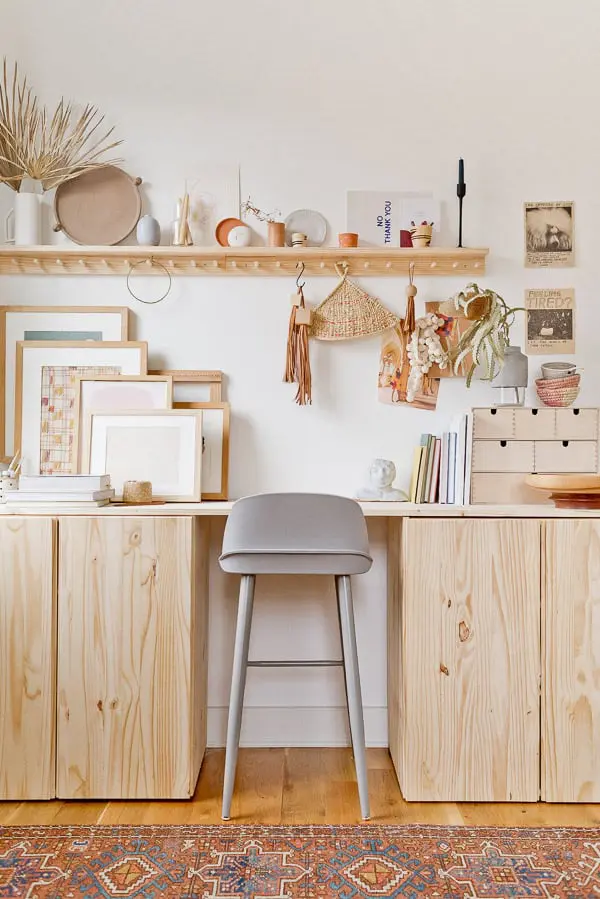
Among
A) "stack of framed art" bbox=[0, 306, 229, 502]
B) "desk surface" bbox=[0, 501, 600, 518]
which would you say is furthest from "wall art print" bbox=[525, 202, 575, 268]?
"stack of framed art" bbox=[0, 306, 229, 502]

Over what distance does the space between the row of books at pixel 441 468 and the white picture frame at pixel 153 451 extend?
0.72 m

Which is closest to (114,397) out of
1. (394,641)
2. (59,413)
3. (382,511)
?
(59,413)

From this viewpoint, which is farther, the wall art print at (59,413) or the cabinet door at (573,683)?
the wall art print at (59,413)

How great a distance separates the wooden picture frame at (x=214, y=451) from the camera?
2.51 meters

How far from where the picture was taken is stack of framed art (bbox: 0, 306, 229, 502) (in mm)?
2426

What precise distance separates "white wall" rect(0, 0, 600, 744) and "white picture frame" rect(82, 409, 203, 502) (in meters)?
0.22

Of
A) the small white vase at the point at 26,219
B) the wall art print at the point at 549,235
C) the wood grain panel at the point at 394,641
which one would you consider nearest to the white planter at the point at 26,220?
the small white vase at the point at 26,219

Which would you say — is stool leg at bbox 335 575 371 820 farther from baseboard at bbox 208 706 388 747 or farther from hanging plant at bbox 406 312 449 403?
hanging plant at bbox 406 312 449 403

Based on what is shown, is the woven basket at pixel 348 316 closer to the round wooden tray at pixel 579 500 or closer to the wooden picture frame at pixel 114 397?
the wooden picture frame at pixel 114 397

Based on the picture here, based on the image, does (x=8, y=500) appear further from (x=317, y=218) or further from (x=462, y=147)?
(x=462, y=147)

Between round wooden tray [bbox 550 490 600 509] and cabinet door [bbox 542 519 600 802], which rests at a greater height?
round wooden tray [bbox 550 490 600 509]

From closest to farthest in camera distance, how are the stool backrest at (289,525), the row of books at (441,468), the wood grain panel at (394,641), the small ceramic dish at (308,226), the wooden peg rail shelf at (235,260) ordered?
the stool backrest at (289,525), the wood grain panel at (394,641), the row of books at (441,468), the wooden peg rail shelf at (235,260), the small ceramic dish at (308,226)

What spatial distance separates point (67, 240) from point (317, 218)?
0.88m

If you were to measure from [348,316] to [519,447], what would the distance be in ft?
2.38
